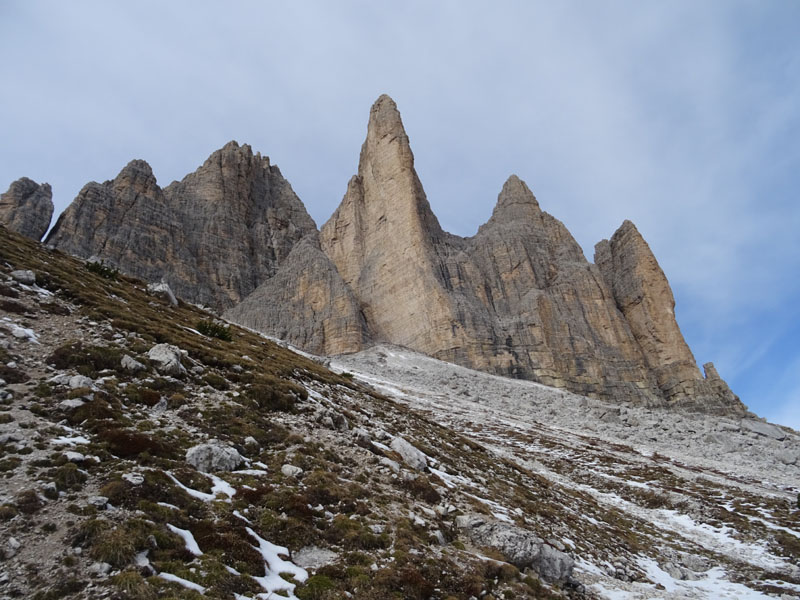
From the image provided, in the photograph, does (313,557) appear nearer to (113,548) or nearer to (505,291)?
(113,548)

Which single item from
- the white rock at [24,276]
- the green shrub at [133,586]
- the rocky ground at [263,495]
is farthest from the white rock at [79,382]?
the white rock at [24,276]

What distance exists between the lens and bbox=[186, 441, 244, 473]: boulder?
523 inches

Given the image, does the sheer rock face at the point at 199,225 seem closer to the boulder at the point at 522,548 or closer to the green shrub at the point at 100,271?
the green shrub at the point at 100,271

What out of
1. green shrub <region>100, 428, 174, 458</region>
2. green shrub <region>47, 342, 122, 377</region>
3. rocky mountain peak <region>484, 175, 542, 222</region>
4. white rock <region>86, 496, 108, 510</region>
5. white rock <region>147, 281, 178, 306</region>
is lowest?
white rock <region>86, 496, 108, 510</region>

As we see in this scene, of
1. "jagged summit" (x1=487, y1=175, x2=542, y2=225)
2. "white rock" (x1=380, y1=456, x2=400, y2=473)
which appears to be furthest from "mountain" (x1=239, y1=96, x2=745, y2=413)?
"white rock" (x1=380, y1=456, x2=400, y2=473)

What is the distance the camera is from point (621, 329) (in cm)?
11356

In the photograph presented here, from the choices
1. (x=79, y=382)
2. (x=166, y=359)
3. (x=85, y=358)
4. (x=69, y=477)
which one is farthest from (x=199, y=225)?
(x=69, y=477)

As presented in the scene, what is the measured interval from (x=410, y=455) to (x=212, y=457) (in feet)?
28.9

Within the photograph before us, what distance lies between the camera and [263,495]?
12836 mm

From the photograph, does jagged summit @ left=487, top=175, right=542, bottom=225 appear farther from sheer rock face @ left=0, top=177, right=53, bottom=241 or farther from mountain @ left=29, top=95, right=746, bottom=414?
sheer rock face @ left=0, top=177, right=53, bottom=241

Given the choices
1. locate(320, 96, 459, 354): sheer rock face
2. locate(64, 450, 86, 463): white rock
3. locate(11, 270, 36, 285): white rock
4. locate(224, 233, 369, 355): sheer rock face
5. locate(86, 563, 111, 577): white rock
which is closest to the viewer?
locate(86, 563, 111, 577): white rock

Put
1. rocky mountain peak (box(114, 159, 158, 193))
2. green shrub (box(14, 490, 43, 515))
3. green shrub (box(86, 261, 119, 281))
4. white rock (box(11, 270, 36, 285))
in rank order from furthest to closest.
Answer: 1. rocky mountain peak (box(114, 159, 158, 193))
2. green shrub (box(86, 261, 119, 281))
3. white rock (box(11, 270, 36, 285))
4. green shrub (box(14, 490, 43, 515))

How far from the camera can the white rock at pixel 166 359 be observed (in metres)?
18.4

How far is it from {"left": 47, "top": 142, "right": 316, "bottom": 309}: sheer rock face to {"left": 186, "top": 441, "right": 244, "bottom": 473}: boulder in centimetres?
10784
